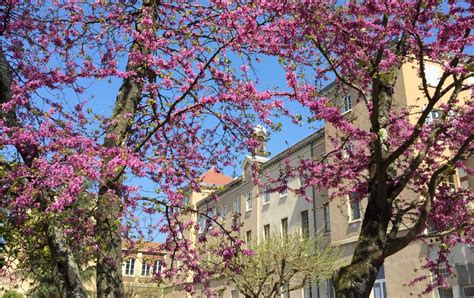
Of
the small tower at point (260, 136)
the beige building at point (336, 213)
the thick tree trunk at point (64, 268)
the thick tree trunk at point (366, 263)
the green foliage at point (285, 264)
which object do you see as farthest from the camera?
the green foliage at point (285, 264)

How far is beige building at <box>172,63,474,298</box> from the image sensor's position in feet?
57.3

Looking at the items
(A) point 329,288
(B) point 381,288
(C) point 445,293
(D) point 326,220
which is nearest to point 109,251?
(C) point 445,293

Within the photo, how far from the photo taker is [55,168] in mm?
6215

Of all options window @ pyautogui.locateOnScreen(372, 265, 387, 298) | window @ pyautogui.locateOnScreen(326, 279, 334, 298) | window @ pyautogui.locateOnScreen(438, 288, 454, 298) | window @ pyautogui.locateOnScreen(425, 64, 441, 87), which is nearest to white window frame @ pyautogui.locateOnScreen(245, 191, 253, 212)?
window @ pyautogui.locateOnScreen(326, 279, 334, 298)

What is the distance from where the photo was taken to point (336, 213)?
81.4ft

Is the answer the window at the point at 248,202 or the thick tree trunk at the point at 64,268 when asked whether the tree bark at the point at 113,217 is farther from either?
the window at the point at 248,202

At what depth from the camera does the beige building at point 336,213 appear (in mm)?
17469

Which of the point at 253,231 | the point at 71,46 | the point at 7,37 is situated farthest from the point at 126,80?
the point at 253,231

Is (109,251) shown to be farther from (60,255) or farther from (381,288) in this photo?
(381,288)

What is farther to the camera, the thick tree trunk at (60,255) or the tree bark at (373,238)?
the tree bark at (373,238)

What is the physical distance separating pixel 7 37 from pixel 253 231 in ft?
89.4

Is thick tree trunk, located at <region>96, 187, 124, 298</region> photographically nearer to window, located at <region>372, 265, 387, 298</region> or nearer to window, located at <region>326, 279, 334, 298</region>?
window, located at <region>372, 265, 387, 298</region>

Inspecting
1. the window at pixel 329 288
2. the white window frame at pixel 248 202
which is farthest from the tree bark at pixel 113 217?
the white window frame at pixel 248 202

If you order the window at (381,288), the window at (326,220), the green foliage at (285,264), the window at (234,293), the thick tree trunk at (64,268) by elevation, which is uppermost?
the window at (326,220)
